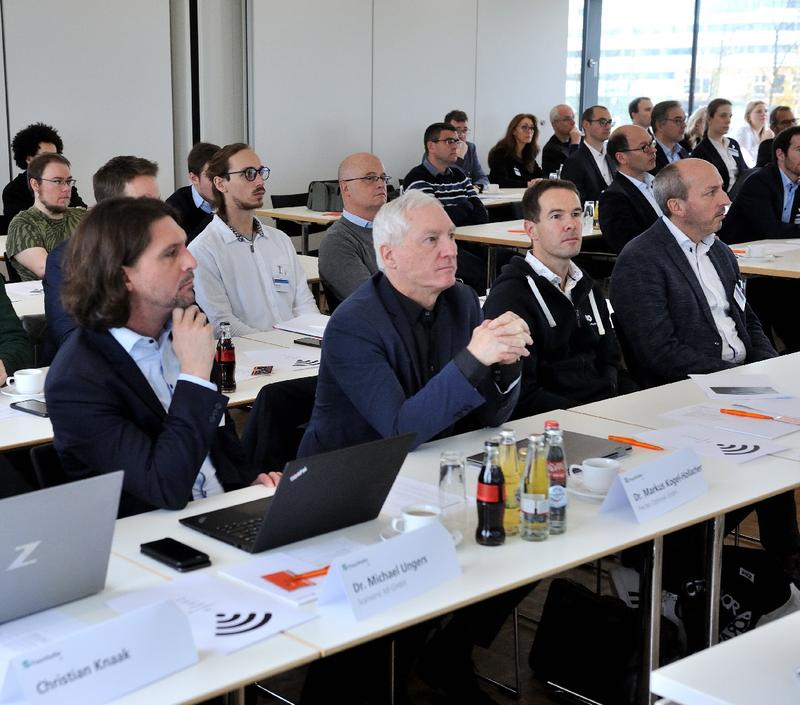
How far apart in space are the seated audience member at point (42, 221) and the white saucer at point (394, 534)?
3853mm

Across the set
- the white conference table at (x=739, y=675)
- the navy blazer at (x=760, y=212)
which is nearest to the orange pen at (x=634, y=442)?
the white conference table at (x=739, y=675)

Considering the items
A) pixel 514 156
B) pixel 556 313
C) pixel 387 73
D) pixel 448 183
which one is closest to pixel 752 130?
pixel 514 156

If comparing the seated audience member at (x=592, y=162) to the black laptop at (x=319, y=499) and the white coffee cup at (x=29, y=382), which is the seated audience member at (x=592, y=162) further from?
the black laptop at (x=319, y=499)

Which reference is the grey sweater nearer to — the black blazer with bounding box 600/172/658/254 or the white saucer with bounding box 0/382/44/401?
the white saucer with bounding box 0/382/44/401

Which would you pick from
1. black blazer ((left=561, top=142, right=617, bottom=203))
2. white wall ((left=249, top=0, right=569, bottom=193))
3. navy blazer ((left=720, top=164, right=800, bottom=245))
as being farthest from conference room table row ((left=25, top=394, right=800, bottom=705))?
white wall ((left=249, top=0, right=569, bottom=193))

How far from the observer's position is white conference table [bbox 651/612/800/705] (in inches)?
59.9

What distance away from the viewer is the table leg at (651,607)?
94.3 inches

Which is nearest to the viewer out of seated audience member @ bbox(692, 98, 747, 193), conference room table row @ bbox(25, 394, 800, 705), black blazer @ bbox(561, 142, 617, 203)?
conference room table row @ bbox(25, 394, 800, 705)

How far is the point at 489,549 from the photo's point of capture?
2.10m

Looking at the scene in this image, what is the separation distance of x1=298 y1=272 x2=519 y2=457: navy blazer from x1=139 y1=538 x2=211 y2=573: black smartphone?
757 mm

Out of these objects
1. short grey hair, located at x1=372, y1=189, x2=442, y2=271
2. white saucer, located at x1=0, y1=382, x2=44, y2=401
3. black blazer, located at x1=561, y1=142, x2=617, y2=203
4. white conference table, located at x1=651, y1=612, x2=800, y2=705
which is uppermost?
short grey hair, located at x1=372, y1=189, x2=442, y2=271

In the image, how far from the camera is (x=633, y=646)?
2734 mm

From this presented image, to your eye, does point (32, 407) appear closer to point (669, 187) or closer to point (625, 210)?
Result: point (669, 187)

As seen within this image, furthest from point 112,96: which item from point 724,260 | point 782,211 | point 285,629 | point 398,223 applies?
point 285,629
